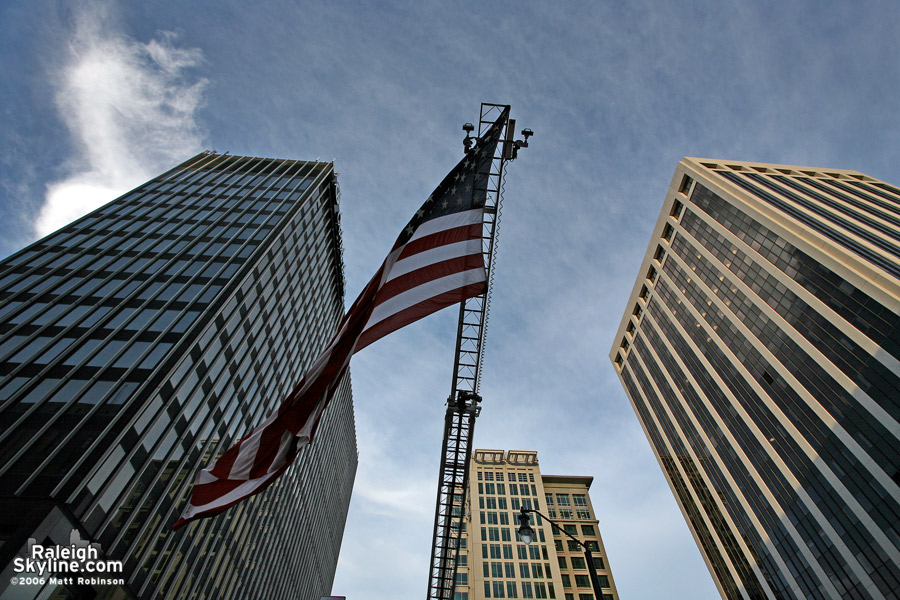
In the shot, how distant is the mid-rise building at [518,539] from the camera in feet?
244

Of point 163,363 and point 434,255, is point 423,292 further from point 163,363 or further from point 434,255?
point 163,363

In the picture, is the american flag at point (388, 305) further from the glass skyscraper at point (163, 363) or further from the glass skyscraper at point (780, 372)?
the glass skyscraper at point (780, 372)

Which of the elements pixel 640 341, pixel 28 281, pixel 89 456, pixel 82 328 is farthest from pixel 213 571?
pixel 640 341

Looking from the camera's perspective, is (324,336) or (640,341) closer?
(324,336)

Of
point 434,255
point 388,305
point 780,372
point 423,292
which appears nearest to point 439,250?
point 434,255

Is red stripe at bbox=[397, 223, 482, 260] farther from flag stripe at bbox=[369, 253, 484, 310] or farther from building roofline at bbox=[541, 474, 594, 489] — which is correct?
building roofline at bbox=[541, 474, 594, 489]

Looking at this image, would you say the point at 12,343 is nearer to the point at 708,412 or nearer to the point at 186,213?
the point at 186,213

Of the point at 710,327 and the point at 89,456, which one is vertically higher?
the point at 710,327

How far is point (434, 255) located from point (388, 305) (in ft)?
7.20

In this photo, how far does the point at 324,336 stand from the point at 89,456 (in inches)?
1561

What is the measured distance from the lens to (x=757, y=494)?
189ft

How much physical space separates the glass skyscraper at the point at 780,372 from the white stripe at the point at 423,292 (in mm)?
48737

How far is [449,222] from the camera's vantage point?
14.8m

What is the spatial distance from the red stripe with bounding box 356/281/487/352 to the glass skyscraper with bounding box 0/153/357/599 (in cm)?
2053
